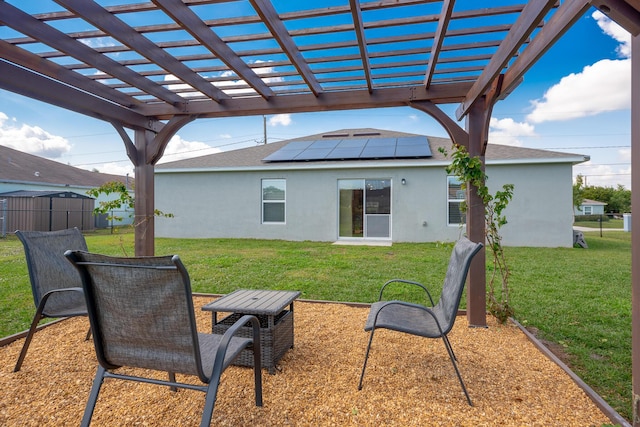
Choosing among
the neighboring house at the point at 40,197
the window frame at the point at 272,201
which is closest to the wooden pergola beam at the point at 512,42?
the window frame at the point at 272,201

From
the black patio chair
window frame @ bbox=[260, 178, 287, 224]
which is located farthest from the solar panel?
the black patio chair

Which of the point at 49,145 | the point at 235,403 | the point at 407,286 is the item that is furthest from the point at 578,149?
the point at 49,145

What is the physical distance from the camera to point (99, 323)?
176cm

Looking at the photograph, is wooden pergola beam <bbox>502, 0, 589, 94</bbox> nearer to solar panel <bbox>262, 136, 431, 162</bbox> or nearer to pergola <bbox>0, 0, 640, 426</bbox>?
pergola <bbox>0, 0, 640, 426</bbox>

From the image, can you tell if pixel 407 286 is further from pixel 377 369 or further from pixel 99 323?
pixel 99 323

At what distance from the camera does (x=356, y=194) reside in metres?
10.9

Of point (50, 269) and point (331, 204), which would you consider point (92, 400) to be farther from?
point (331, 204)

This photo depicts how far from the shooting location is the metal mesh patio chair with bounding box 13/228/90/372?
2703 mm

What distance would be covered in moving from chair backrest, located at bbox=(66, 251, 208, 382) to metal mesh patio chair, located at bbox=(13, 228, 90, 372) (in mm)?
1194

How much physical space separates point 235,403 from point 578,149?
31.9 metres

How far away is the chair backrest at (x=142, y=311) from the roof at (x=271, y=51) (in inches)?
69.9

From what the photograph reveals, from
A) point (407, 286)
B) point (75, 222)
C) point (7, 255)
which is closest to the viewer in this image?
point (407, 286)

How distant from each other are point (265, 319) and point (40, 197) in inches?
595

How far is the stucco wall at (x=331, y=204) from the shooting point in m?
9.77
